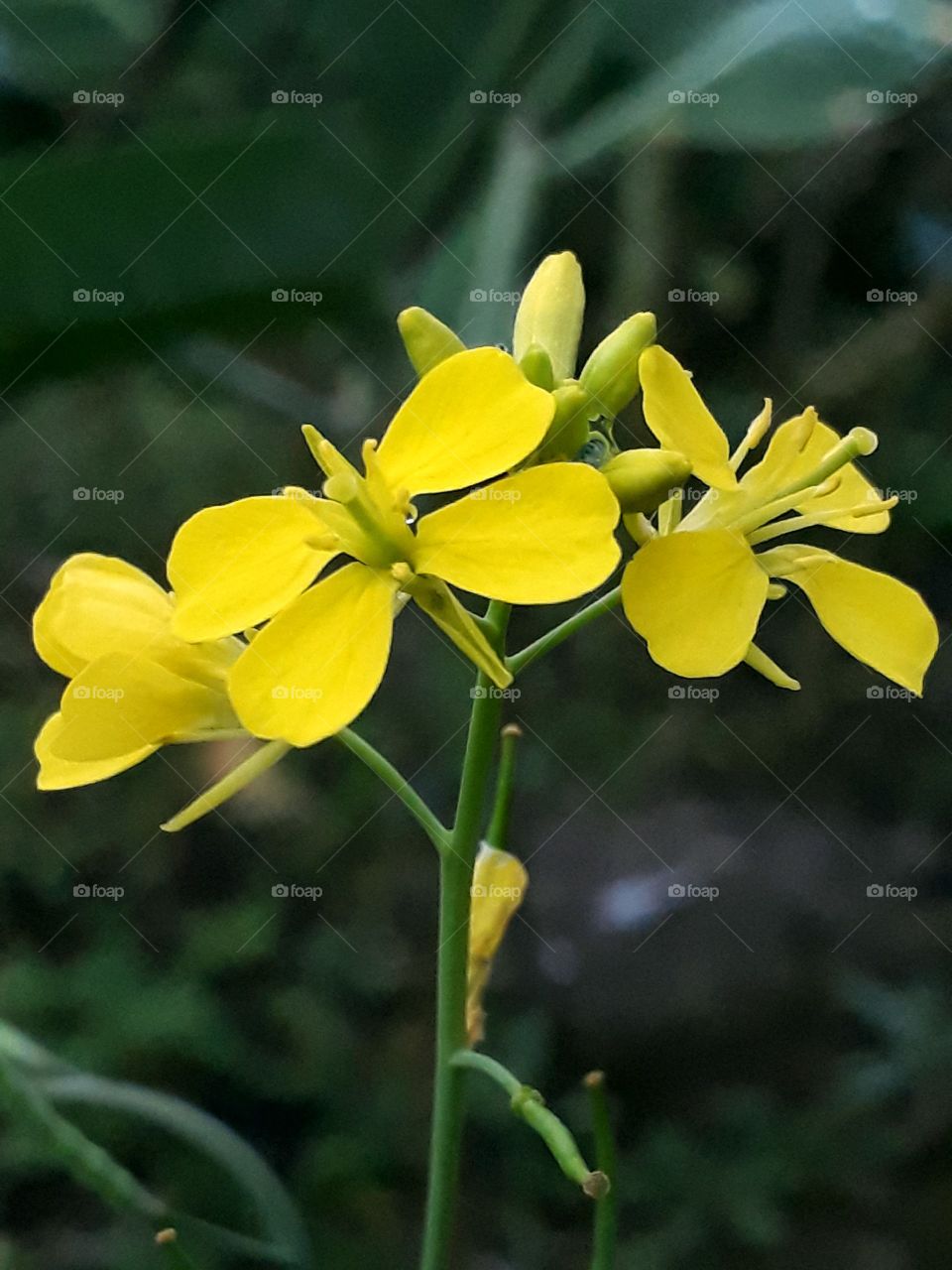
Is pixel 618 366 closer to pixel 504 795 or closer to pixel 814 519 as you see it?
pixel 814 519

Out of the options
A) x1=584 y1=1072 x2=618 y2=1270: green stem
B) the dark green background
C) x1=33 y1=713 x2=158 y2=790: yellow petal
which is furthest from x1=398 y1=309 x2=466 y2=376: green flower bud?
the dark green background

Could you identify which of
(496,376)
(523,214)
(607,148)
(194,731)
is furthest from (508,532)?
(607,148)

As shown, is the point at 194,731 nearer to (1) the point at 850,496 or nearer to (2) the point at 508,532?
(2) the point at 508,532

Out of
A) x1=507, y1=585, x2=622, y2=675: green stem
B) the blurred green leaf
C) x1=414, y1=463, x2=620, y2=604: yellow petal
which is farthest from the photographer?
the blurred green leaf

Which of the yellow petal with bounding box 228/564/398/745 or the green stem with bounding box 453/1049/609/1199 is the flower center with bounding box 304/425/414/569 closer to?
the yellow petal with bounding box 228/564/398/745

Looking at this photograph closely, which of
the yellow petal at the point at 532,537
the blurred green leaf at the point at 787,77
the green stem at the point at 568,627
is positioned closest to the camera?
the yellow petal at the point at 532,537

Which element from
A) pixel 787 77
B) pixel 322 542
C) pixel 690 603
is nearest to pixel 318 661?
pixel 322 542

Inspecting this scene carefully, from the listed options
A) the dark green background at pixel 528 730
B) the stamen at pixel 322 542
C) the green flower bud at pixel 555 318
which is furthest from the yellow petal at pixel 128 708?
the dark green background at pixel 528 730

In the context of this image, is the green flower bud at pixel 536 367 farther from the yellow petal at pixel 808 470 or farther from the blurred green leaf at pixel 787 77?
the blurred green leaf at pixel 787 77
